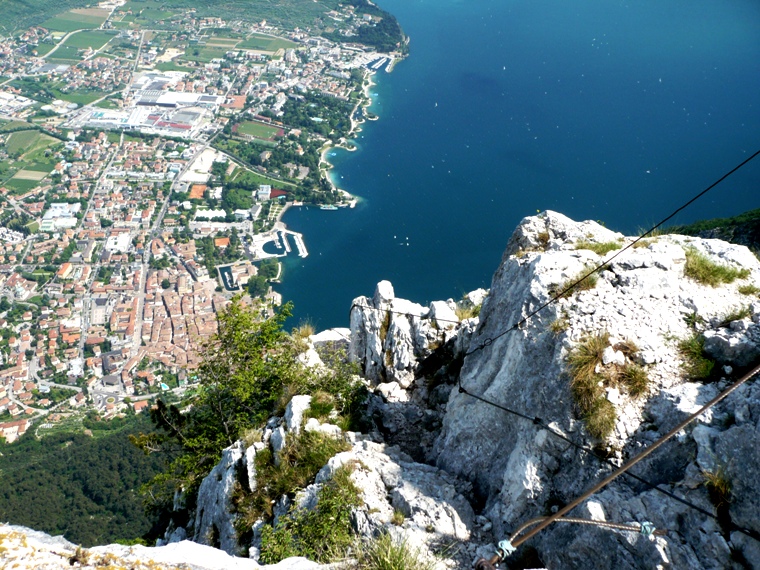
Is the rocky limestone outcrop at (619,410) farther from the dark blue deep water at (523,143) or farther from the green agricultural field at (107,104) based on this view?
the green agricultural field at (107,104)

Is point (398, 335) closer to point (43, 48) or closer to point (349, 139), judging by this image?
point (349, 139)

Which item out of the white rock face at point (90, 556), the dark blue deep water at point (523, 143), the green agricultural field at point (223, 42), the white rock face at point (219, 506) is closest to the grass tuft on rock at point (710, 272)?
the white rock face at point (90, 556)

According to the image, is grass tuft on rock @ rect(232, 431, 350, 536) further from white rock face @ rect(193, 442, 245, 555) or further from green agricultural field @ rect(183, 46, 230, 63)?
green agricultural field @ rect(183, 46, 230, 63)

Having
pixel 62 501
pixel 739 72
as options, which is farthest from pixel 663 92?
pixel 62 501

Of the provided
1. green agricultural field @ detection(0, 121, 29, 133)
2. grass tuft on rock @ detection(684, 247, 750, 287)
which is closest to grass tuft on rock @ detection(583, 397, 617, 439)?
grass tuft on rock @ detection(684, 247, 750, 287)

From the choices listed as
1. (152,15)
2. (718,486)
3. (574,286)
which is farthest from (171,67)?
(718,486)
